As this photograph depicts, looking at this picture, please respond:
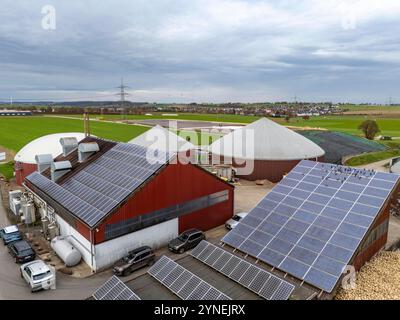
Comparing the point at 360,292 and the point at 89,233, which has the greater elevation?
the point at 89,233

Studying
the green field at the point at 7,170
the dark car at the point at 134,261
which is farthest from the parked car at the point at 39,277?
the green field at the point at 7,170

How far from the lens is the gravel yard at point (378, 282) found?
16906mm

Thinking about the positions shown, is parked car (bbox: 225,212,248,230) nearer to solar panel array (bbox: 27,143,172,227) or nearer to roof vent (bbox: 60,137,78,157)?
solar panel array (bbox: 27,143,172,227)

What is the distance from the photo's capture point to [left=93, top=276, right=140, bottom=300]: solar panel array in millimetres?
14742

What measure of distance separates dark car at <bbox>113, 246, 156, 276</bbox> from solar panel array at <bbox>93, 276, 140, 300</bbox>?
14.7 ft

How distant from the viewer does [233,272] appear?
17.2 meters

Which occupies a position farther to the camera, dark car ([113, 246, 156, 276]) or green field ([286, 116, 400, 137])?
green field ([286, 116, 400, 137])

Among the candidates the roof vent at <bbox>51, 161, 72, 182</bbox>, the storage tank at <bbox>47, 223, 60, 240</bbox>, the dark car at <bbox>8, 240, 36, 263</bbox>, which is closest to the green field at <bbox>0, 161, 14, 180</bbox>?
the roof vent at <bbox>51, 161, 72, 182</bbox>

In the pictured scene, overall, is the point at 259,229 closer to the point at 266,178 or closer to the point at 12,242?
the point at 12,242

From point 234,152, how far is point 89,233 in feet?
108

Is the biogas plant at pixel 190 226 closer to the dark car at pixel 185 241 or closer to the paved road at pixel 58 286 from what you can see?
the dark car at pixel 185 241

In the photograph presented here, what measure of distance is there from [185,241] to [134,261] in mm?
4616

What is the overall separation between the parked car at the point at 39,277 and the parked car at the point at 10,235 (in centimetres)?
723
